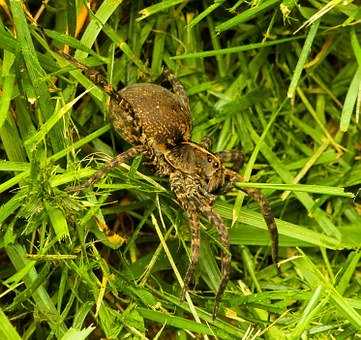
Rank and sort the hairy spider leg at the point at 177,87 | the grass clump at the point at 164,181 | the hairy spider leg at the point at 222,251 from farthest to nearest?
the hairy spider leg at the point at 177,87
the hairy spider leg at the point at 222,251
the grass clump at the point at 164,181

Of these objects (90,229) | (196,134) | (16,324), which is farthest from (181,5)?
(16,324)

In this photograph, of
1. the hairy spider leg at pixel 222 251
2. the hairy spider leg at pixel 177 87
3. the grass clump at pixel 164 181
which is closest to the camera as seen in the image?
the grass clump at pixel 164 181

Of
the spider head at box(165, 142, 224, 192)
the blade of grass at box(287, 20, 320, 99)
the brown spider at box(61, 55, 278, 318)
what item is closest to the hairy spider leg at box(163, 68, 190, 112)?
the brown spider at box(61, 55, 278, 318)

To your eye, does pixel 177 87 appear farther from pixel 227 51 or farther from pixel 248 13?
pixel 248 13

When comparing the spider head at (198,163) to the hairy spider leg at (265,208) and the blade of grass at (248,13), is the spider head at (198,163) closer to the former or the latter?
the hairy spider leg at (265,208)

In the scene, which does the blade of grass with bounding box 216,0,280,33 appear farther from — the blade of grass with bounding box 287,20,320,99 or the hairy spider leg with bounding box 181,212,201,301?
the hairy spider leg with bounding box 181,212,201,301

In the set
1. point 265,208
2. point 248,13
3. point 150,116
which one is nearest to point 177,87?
point 150,116

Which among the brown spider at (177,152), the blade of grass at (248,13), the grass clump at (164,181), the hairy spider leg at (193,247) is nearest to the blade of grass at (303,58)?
the grass clump at (164,181)
